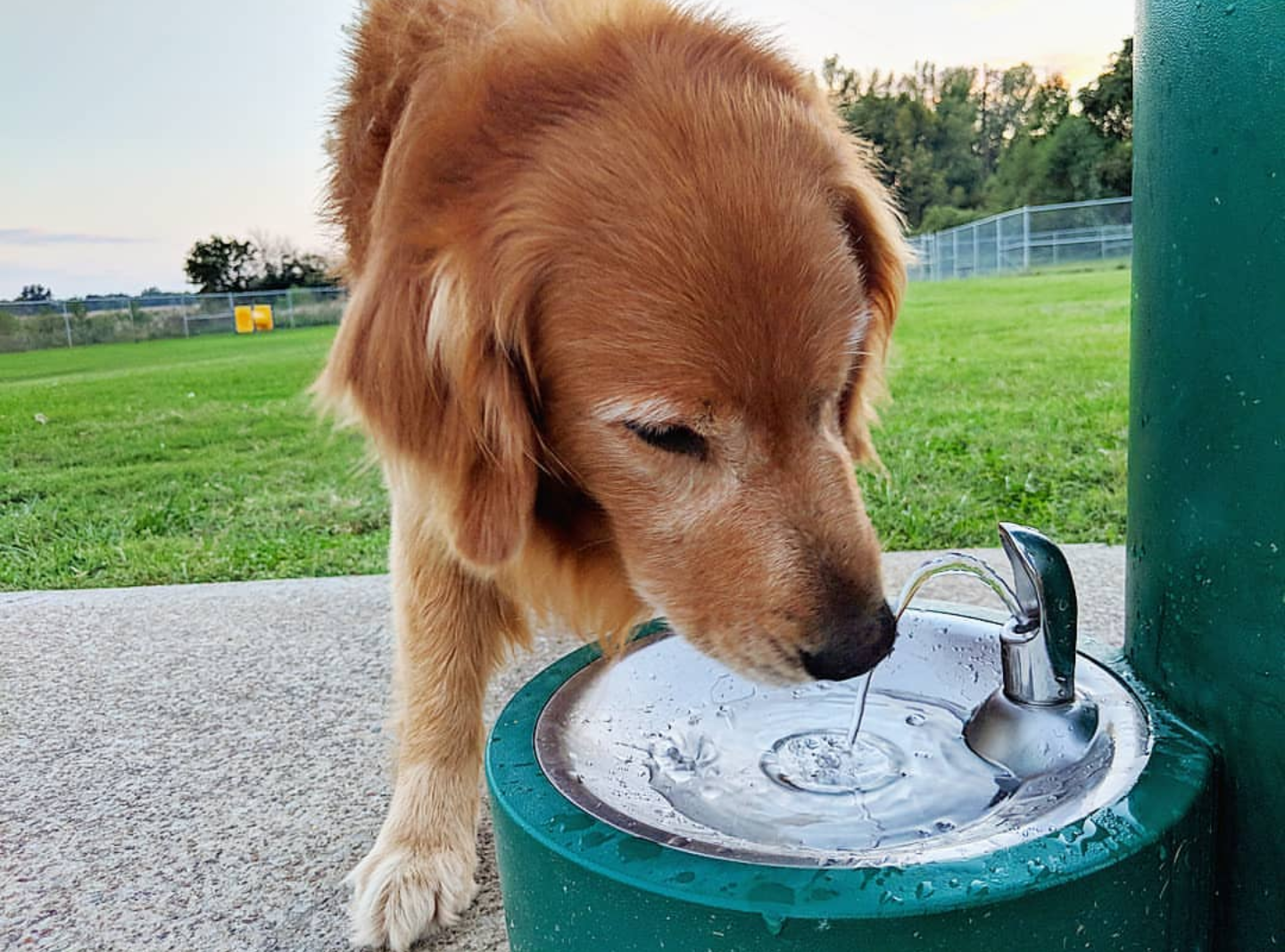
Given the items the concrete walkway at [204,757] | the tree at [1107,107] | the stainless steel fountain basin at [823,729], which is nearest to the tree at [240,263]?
the concrete walkway at [204,757]

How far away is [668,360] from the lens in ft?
5.44

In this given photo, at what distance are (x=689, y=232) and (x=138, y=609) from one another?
3.13 metres

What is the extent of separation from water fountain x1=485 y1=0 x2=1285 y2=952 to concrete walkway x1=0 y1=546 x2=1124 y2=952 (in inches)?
27.7

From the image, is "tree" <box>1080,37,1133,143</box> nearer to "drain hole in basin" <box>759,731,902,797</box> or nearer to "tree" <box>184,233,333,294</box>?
"tree" <box>184,233,333,294</box>

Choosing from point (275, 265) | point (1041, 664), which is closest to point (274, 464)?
point (275, 265)

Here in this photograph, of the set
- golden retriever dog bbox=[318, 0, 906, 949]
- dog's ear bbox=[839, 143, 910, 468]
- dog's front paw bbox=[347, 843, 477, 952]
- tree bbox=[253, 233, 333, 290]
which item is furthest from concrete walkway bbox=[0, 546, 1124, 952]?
tree bbox=[253, 233, 333, 290]

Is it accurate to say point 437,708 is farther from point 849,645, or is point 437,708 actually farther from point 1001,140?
point 1001,140

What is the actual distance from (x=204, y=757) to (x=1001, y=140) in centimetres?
2367

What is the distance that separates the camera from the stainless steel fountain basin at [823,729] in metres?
Answer: 1.37

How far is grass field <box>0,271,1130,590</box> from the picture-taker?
4934mm

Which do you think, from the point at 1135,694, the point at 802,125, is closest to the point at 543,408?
the point at 802,125

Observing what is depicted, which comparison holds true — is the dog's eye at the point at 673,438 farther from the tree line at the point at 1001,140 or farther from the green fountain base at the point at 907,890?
the tree line at the point at 1001,140

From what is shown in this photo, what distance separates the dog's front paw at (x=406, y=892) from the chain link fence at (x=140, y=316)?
9.10 ft

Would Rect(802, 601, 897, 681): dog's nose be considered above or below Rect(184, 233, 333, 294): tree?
below
